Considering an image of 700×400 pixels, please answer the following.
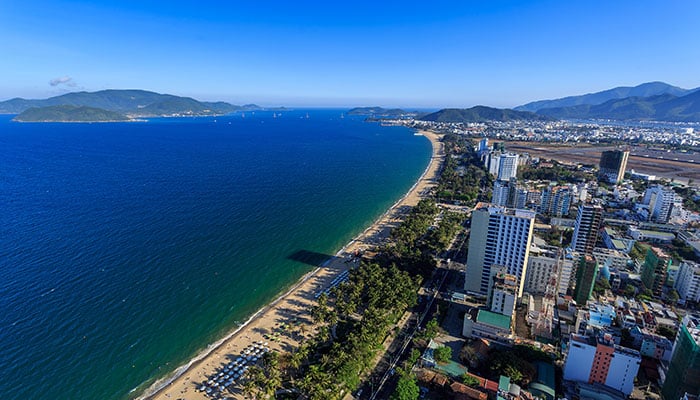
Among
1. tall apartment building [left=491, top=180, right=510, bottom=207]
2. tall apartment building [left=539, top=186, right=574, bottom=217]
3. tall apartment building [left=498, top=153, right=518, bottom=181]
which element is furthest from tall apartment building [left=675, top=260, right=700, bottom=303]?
tall apartment building [left=498, top=153, right=518, bottom=181]

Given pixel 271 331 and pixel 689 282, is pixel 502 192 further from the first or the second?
pixel 271 331

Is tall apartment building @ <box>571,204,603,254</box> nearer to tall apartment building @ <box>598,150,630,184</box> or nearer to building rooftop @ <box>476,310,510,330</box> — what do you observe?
building rooftop @ <box>476,310,510,330</box>

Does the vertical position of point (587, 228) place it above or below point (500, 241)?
below

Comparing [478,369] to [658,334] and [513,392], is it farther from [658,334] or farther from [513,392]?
[658,334]

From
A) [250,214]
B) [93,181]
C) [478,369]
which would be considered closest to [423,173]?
[250,214]

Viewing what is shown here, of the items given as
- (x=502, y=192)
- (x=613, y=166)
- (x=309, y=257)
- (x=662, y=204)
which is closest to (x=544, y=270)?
(x=309, y=257)

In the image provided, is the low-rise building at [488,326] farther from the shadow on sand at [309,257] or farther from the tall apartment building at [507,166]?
the tall apartment building at [507,166]
